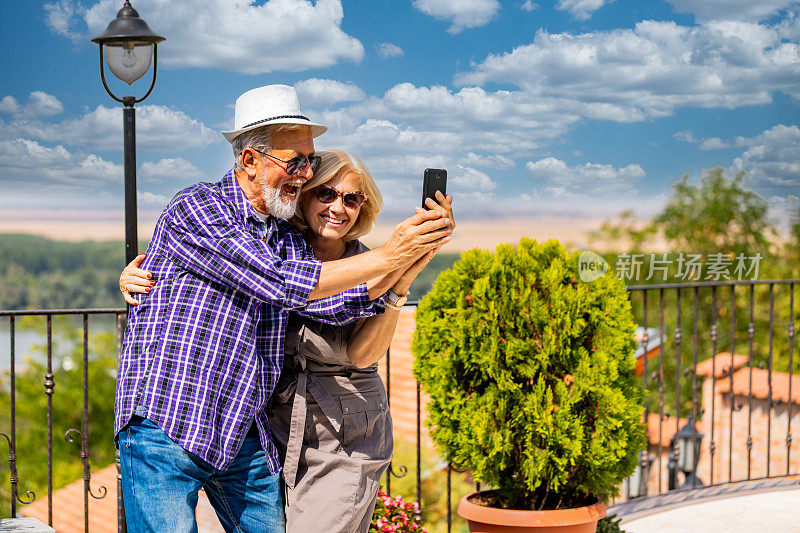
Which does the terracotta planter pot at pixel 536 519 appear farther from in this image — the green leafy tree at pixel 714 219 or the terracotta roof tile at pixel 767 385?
the green leafy tree at pixel 714 219

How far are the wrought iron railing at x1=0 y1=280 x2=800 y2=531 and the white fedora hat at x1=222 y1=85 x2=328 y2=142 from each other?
169 cm

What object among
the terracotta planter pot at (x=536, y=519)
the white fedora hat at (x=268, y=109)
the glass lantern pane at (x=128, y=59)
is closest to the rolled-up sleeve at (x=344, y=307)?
the white fedora hat at (x=268, y=109)

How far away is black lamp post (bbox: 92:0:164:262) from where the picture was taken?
3.23m

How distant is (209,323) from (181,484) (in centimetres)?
35

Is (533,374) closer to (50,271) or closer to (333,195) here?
(333,195)

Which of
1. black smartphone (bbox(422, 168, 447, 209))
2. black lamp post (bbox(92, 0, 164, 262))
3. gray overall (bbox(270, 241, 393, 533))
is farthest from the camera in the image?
black lamp post (bbox(92, 0, 164, 262))

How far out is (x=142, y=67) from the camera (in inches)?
134

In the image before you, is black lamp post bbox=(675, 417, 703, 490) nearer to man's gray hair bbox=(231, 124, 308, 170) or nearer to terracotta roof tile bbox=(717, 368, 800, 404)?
terracotta roof tile bbox=(717, 368, 800, 404)

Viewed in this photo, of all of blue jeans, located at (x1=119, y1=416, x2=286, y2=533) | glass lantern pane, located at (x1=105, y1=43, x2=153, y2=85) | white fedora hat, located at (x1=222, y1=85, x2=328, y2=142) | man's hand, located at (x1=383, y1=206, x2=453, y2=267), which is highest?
glass lantern pane, located at (x1=105, y1=43, x2=153, y2=85)

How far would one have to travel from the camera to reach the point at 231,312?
69.3 inches

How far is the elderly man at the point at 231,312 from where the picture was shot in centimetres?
170

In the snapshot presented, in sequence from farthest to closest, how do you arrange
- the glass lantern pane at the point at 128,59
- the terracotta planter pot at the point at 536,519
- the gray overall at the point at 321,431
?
the glass lantern pane at the point at 128,59, the terracotta planter pot at the point at 536,519, the gray overall at the point at 321,431

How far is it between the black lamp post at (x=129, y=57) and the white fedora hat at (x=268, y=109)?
4.95 ft

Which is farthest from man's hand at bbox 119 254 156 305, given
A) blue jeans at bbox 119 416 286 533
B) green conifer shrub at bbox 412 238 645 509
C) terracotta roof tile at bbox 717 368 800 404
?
terracotta roof tile at bbox 717 368 800 404
